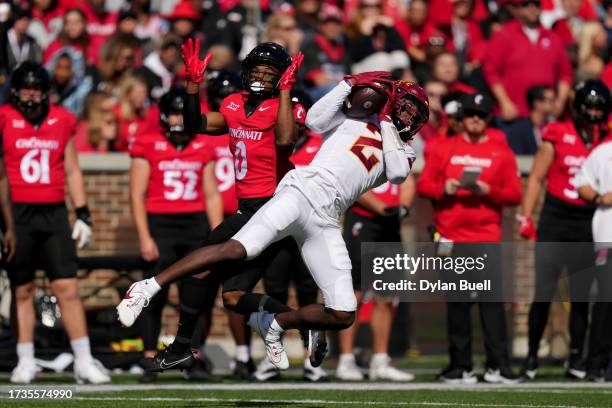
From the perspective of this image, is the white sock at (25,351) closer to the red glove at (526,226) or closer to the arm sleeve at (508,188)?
the arm sleeve at (508,188)

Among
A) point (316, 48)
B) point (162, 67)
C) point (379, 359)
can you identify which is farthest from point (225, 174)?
point (316, 48)

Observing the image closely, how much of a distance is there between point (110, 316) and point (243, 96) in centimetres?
388

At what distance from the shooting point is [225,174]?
1255 centimetres

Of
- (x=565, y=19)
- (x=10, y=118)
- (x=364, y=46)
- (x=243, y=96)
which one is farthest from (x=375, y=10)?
(x=243, y=96)

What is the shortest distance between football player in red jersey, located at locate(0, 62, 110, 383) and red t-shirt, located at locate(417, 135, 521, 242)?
2950mm

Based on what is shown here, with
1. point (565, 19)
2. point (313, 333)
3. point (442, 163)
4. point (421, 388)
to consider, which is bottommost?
point (421, 388)

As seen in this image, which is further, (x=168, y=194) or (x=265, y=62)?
(x=168, y=194)

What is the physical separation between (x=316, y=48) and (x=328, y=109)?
7.10 metres

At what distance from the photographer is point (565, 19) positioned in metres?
17.8

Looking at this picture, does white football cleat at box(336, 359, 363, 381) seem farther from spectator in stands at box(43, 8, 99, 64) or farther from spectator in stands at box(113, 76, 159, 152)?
spectator in stands at box(43, 8, 99, 64)

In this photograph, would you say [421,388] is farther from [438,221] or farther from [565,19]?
[565,19]

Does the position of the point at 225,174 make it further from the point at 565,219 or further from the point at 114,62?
the point at 114,62

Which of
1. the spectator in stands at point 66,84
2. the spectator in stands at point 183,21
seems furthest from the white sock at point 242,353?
the spectator in stands at point 183,21

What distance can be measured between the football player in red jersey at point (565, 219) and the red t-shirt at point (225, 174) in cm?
241
